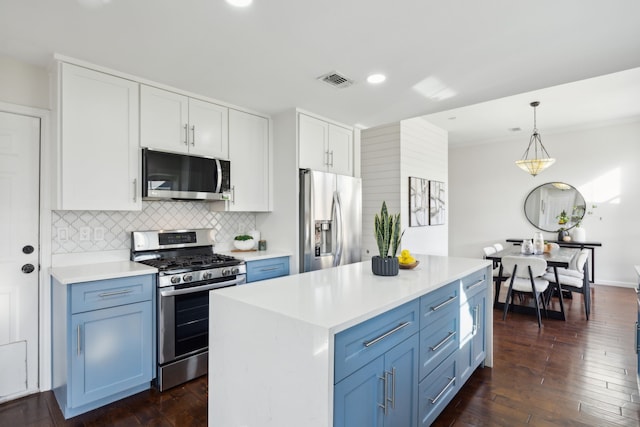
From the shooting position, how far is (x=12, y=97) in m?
2.50

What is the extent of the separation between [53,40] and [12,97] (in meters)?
0.67

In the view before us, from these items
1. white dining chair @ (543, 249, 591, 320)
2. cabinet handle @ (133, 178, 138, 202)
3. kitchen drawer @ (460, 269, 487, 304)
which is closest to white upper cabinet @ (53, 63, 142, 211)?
cabinet handle @ (133, 178, 138, 202)

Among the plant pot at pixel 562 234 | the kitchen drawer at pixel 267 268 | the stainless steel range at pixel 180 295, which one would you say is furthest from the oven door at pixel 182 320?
the plant pot at pixel 562 234

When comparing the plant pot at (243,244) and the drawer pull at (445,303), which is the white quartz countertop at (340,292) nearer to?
the drawer pull at (445,303)

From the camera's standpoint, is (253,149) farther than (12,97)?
Yes

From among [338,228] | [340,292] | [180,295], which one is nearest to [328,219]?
[338,228]

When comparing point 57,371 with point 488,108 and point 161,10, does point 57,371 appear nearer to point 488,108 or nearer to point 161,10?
point 161,10

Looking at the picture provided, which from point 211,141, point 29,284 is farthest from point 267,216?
point 29,284

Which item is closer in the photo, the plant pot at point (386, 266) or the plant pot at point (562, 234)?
the plant pot at point (386, 266)

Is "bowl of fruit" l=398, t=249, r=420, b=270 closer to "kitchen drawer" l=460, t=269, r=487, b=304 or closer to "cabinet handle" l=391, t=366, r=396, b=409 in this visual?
"kitchen drawer" l=460, t=269, r=487, b=304

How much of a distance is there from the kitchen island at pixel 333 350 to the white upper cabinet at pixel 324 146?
1814 millimetres

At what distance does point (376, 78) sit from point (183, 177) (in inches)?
73.4

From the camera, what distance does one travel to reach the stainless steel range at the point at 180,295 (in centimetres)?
258

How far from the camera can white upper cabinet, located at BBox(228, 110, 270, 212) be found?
11.3 ft
